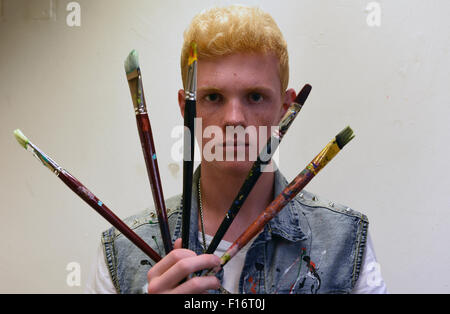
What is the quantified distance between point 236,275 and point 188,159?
0.78 feet

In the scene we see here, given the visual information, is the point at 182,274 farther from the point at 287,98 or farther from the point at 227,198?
the point at 287,98

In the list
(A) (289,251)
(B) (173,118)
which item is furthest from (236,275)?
(B) (173,118)

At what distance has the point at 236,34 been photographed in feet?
2.27

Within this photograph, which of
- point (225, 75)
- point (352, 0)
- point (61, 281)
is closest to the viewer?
point (225, 75)

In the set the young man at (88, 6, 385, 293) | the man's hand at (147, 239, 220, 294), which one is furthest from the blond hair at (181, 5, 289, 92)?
the man's hand at (147, 239, 220, 294)

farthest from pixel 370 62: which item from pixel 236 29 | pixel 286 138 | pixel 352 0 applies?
pixel 236 29

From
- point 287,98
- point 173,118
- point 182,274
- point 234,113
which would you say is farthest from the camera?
point 173,118

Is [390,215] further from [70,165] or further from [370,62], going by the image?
[70,165]

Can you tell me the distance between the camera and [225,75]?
69 cm

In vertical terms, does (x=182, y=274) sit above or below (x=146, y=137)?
below

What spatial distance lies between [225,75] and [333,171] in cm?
45

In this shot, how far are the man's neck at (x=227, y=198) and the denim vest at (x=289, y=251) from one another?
2 centimetres

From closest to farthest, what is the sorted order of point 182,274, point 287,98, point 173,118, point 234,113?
point 182,274
point 234,113
point 287,98
point 173,118

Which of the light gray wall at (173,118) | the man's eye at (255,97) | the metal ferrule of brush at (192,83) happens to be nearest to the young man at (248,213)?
the man's eye at (255,97)
